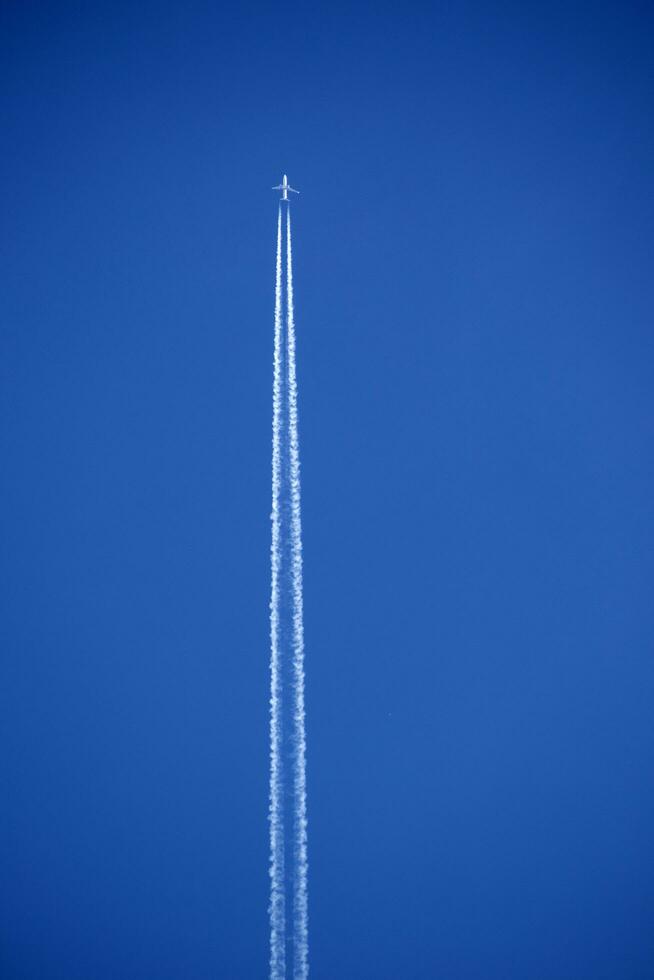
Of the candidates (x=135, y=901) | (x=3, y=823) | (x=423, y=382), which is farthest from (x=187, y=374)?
(x=135, y=901)

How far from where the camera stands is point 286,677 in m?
2.65

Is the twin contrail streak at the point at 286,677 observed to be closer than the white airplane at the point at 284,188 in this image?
Yes

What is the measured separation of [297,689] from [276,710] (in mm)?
124

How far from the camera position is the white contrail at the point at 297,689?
259 cm

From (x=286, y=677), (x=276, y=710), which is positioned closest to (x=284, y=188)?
(x=286, y=677)

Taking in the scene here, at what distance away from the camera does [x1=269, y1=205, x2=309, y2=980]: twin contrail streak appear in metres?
2.59

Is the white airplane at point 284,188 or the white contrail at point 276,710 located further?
the white airplane at point 284,188

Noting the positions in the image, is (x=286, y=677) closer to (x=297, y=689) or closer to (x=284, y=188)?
(x=297, y=689)

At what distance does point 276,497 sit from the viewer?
270 centimetres

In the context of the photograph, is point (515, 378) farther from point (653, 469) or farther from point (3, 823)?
point (3, 823)

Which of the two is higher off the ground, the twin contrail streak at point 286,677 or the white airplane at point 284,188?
the white airplane at point 284,188

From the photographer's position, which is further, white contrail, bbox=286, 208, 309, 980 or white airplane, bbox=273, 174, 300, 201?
white airplane, bbox=273, 174, 300, 201

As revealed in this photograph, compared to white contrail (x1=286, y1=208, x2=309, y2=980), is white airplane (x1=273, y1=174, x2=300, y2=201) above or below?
Answer: above

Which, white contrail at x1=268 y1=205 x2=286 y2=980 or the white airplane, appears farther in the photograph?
the white airplane
